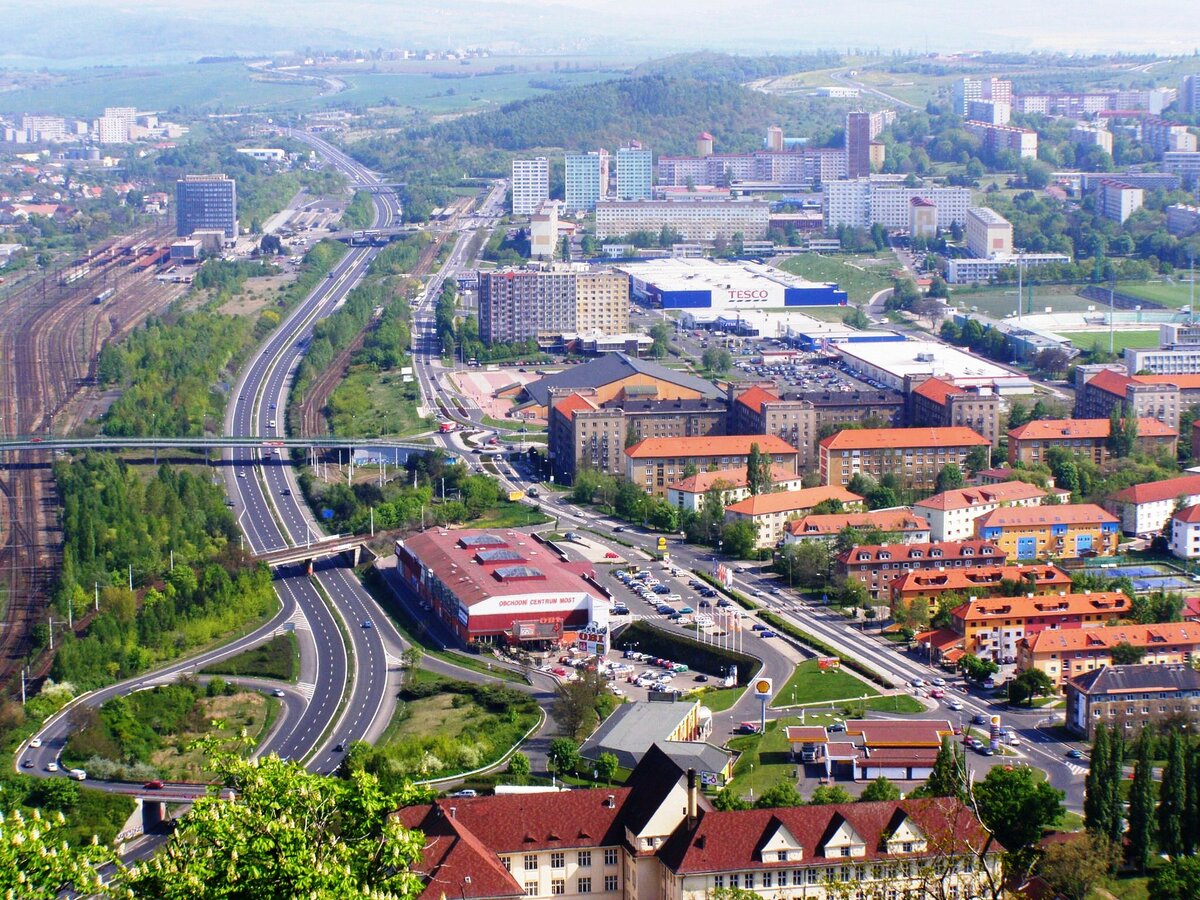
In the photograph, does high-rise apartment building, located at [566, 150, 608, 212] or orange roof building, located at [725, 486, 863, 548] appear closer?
orange roof building, located at [725, 486, 863, 548]

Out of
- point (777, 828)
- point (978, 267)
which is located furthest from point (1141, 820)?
point (978, 267)

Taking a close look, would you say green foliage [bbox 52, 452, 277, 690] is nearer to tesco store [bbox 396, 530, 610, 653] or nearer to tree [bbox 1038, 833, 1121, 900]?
tesco store [bbox 396, 530, 610, 653]

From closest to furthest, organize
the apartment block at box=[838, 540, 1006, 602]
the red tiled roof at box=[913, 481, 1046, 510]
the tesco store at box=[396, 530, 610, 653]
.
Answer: the tesco store at box=[396, 530, 610, 653] → the apartment block at box=[838, 540, 1006, 602] → the red tiled roof at box=[913, 481, 1046, 510]

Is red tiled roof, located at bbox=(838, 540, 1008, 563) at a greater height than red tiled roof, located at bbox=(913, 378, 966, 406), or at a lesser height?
lesser

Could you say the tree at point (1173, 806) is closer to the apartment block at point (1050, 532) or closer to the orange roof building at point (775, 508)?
the apartment block at point (1050, 532)

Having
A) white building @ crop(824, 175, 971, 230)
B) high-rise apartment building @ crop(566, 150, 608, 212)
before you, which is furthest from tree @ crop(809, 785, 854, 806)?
high-rise apartment building @ crop(566, 150, 608, 212)

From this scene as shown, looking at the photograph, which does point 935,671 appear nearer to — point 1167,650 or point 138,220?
point 1167,650

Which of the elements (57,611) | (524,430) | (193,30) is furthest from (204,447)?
(193,30)
